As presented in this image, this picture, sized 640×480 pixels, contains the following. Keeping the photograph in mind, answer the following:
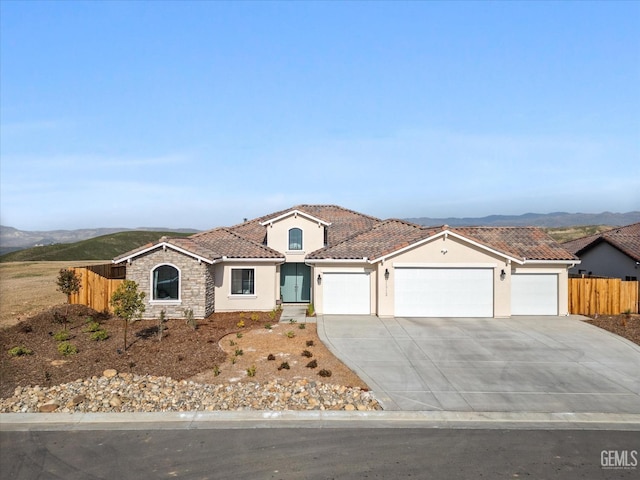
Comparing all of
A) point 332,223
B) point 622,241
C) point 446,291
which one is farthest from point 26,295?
point 622,241

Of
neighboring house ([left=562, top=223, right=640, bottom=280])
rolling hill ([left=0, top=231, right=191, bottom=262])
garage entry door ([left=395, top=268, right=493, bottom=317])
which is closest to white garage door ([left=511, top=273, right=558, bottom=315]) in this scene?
garage entry door ([left=395, top=268, right=493, bottom=317])

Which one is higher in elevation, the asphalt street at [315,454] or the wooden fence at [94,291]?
the wooden fence at [94,291]

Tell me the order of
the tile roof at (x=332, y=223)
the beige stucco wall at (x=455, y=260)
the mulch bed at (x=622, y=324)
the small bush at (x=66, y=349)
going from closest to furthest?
the small bush at (x=66, y=349) → the mulch bed at (x=622, y=324) → the beige stucco wall at (x=455, y=260) → the tile roof at (x=332, y=223)

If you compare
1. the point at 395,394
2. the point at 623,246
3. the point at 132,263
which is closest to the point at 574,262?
the point at 623,246

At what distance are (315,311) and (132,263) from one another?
8.41 meters

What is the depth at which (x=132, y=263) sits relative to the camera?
2070cm

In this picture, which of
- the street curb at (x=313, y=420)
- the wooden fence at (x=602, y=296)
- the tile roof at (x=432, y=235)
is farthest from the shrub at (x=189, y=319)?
the wooden fence at (x=602, y=296)

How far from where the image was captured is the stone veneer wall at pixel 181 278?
813 inches

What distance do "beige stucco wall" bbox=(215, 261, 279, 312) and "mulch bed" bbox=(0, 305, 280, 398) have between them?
1773mm

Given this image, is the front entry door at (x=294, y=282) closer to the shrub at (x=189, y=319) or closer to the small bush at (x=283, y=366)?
the shrub at (x=189, y=319)

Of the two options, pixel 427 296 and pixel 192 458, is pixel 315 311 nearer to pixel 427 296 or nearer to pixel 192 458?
pixel 427 296

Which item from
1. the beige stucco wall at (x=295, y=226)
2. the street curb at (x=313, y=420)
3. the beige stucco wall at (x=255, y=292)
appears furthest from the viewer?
the beige stucco wall at (x=295, y=226)

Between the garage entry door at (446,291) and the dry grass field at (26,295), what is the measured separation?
1615 cm

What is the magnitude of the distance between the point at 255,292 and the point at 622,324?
15964mm
